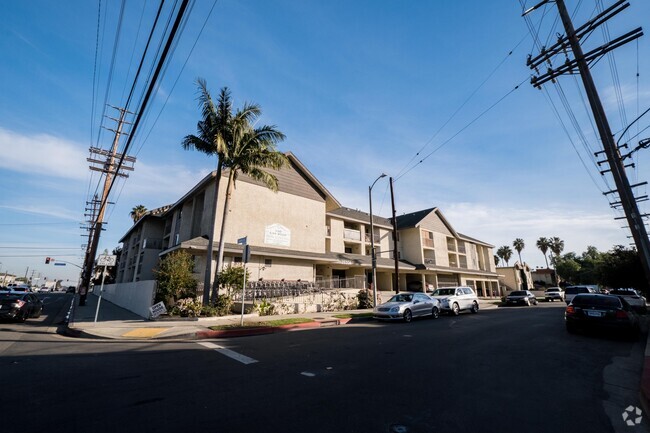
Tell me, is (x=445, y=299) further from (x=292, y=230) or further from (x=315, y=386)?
(x=315, y=386)

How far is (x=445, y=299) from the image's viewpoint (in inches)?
741

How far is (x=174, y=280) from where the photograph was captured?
15.8m

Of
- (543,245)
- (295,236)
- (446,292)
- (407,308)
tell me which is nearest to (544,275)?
(543,245)

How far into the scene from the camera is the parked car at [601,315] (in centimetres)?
995

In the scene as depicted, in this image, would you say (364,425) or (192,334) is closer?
(364,425)

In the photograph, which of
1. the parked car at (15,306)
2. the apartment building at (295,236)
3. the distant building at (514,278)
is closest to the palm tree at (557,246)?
the distant building at (514,278)

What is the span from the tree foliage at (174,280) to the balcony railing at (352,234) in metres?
19.0

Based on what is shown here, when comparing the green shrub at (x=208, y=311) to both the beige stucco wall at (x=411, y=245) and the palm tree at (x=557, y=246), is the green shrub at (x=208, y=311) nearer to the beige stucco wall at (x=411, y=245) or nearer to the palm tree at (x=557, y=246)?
the beige stucco wall at (x=411, y=245)

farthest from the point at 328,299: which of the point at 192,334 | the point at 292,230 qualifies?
the point at 192,334

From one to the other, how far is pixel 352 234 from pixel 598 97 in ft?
79.4

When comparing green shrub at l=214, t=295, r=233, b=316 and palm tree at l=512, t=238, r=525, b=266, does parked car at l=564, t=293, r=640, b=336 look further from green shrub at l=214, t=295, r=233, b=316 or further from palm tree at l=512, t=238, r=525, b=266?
palm tree at l=512, t=238, r=525, b=266

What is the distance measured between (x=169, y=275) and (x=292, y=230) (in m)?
10.7

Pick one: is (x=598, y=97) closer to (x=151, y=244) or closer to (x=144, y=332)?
(x=144, y=332)

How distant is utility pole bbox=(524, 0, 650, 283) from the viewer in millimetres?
9953
